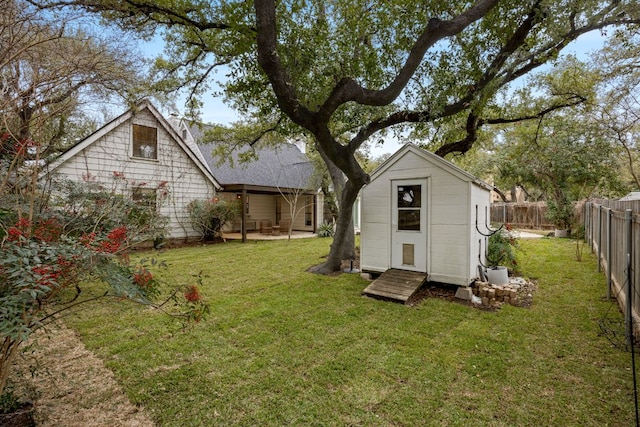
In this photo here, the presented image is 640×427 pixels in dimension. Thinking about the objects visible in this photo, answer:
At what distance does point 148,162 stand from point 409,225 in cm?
1006

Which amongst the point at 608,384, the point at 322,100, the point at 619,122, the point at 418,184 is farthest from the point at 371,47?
the point at 619,122

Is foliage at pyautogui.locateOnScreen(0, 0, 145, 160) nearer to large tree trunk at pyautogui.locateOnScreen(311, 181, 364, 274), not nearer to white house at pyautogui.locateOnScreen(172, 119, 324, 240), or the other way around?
large tree trunk at pyautogui.locateOnScreen(311, 181, 364, 274)

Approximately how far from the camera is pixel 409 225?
6543 millimetres

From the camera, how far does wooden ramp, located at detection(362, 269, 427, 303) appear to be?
224 inches

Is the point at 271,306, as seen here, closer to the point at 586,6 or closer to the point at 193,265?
the point at 193,265

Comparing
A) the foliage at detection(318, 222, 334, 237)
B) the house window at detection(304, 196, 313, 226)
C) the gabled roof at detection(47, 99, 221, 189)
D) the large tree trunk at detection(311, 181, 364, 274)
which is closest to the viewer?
the large tree trunk at detection(311, 181, 364, 274)

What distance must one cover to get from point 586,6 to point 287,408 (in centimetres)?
743

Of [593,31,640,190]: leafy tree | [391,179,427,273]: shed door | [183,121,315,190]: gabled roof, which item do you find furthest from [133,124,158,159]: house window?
[593,31,640,190]: leafy tree

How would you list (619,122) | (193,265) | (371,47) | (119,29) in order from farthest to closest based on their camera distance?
(619,122) < (193,265) < (371,47) < (119,29)

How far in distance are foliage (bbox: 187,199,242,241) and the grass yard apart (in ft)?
24.0

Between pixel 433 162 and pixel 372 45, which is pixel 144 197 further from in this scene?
pixel 433 162

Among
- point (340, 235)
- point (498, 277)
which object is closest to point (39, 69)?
point (340, 235)

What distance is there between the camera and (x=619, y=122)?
1284 centimetres

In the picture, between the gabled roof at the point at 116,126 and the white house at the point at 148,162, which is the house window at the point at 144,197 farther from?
the gabled roof at the point at 116,126
